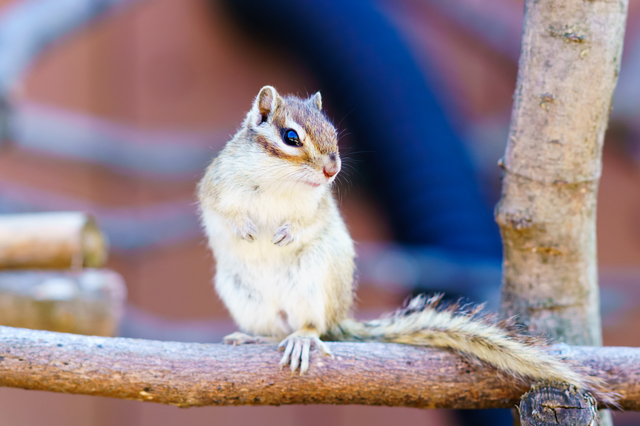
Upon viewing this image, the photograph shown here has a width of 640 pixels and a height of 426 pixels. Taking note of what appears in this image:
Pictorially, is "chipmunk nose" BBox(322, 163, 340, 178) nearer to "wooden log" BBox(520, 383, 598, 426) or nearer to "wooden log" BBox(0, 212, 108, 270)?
"wooden log" BBox(520, 383, 598, 426)

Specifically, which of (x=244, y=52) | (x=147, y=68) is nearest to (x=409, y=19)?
(x=244, y=52)

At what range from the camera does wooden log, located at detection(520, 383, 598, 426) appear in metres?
1.00

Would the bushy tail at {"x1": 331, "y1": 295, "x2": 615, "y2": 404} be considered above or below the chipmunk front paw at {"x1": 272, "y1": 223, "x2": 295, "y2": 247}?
below

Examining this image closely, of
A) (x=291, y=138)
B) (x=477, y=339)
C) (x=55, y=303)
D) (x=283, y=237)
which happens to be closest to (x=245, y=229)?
(x=283, y=237)

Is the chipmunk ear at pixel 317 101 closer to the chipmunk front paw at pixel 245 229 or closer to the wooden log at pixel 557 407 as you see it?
the chipmunk front paw at pixel 245 229

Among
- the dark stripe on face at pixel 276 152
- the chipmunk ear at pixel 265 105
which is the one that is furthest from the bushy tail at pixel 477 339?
the chipmunk ear at pixel 265 105

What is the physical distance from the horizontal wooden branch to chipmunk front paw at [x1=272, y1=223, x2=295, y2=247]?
0.22m

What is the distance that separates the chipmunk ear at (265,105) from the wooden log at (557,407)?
28.5 inches

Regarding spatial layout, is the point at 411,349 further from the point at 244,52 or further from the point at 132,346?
the point at 244,52

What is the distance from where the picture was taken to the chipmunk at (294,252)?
1.17 meters

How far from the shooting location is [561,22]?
1.13 meters

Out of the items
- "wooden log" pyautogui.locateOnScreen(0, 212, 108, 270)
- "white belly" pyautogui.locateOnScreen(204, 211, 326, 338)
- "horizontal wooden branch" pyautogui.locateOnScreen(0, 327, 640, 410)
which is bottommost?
"horizontal wooden branch" pyautogui.locateOnScreen(0, 327, 640, 410)

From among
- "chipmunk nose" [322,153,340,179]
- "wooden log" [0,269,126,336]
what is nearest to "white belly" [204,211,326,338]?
"chipmunk nose" [322,153,340,179]

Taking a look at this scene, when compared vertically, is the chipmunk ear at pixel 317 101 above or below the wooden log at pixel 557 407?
above
